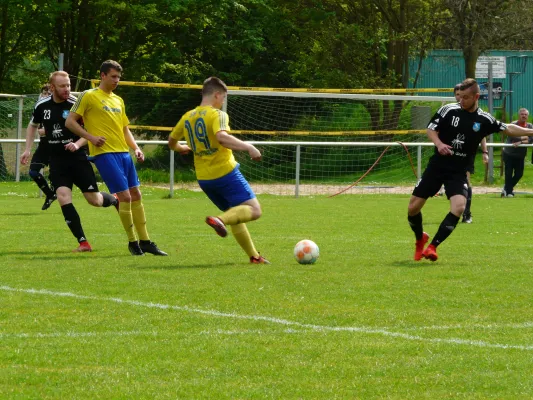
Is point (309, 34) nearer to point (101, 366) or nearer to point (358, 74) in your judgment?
point (358, 74)

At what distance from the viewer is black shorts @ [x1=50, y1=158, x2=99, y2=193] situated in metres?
12.1

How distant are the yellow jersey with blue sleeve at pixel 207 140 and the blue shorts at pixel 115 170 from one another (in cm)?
101

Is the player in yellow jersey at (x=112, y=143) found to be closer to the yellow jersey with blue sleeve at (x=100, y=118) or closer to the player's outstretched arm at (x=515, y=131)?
the yellow jersey with blue sleeve at (x=100, y=118)

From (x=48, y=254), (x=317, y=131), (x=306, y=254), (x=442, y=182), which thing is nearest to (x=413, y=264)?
(x=442, y=182)

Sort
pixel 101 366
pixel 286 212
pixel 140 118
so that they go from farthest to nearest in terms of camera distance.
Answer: pixel 140 118
pixel 286 212
pixel 101 366

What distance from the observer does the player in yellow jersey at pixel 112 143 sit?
1128 cm

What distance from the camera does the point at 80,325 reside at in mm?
6969

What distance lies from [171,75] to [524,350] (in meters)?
31.0

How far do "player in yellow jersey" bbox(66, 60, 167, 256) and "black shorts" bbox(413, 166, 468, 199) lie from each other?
2.87 m

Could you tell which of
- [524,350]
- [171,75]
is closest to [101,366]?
[524,350]

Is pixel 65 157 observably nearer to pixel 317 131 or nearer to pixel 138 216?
pixel 138 216

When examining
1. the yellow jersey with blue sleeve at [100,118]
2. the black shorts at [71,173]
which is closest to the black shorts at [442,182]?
the yellow jersey with blue sleeve at [100,118]

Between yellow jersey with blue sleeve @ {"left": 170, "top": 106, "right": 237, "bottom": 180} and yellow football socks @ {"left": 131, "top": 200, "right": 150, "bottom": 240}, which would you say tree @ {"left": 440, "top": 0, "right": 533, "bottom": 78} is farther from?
yellow jersey with blue sleeve @ {"left": 170, "top": 106, "right": 237, "bottom": 180}

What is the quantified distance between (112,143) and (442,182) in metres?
3.51
